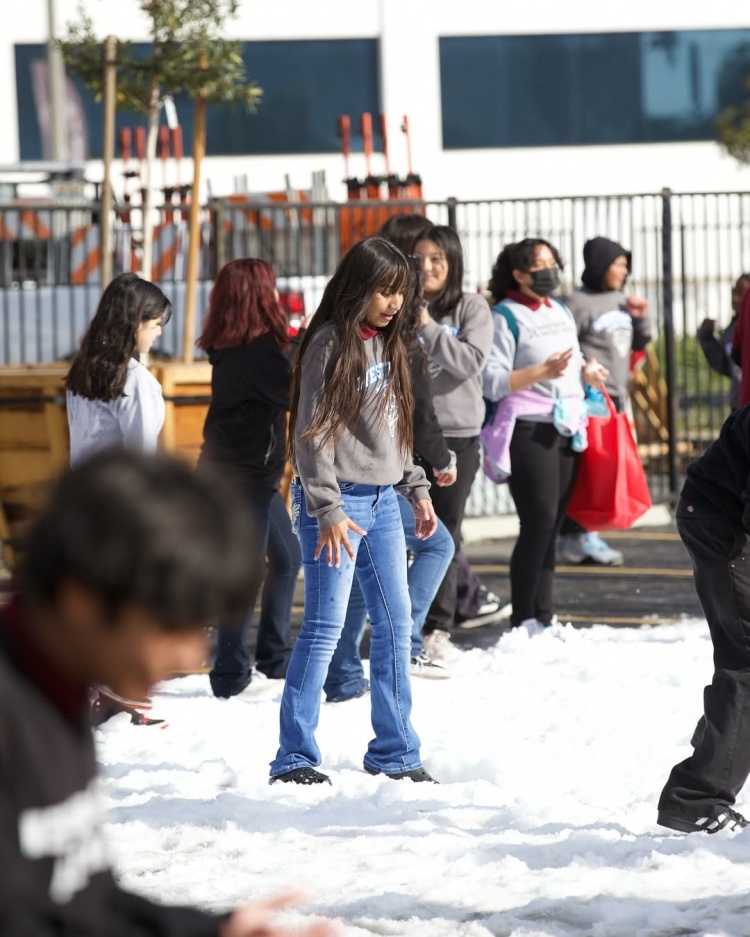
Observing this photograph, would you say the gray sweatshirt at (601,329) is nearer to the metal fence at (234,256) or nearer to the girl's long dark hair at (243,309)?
the metal fence at (234,256)

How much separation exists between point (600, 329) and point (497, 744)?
421cm

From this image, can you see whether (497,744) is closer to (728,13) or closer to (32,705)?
(32,705)

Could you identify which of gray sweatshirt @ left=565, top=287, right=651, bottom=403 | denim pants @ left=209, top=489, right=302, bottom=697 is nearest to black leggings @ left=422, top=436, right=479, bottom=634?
denim pants @ left=209, top=489, right=302, bottom=697

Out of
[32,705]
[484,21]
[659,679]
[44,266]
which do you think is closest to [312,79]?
[484,21]

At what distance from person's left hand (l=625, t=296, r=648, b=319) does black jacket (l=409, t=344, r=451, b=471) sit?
340cm

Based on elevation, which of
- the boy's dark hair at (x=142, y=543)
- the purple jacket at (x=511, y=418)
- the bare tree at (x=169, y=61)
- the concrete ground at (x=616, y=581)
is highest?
the bare tree at (x=169, y=61)

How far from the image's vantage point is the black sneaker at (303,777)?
207 inches

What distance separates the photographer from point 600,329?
944 cm

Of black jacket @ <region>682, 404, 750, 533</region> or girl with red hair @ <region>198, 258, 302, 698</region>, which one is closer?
black jacket @ <region>682, 404, 750, 533</region>

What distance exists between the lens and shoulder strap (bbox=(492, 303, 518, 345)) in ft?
25.1

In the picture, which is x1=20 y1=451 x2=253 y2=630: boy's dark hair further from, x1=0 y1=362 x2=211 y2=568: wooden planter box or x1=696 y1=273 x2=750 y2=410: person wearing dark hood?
x1=696 y1=273 x2=750 y2=410: person wearing dark hood

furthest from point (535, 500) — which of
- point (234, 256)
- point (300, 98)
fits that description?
point (300, 98)

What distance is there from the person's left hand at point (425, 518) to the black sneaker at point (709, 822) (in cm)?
157

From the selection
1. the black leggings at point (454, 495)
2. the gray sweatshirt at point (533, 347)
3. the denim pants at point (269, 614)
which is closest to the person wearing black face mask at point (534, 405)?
the gray sweatshirt at point (533, 347)
